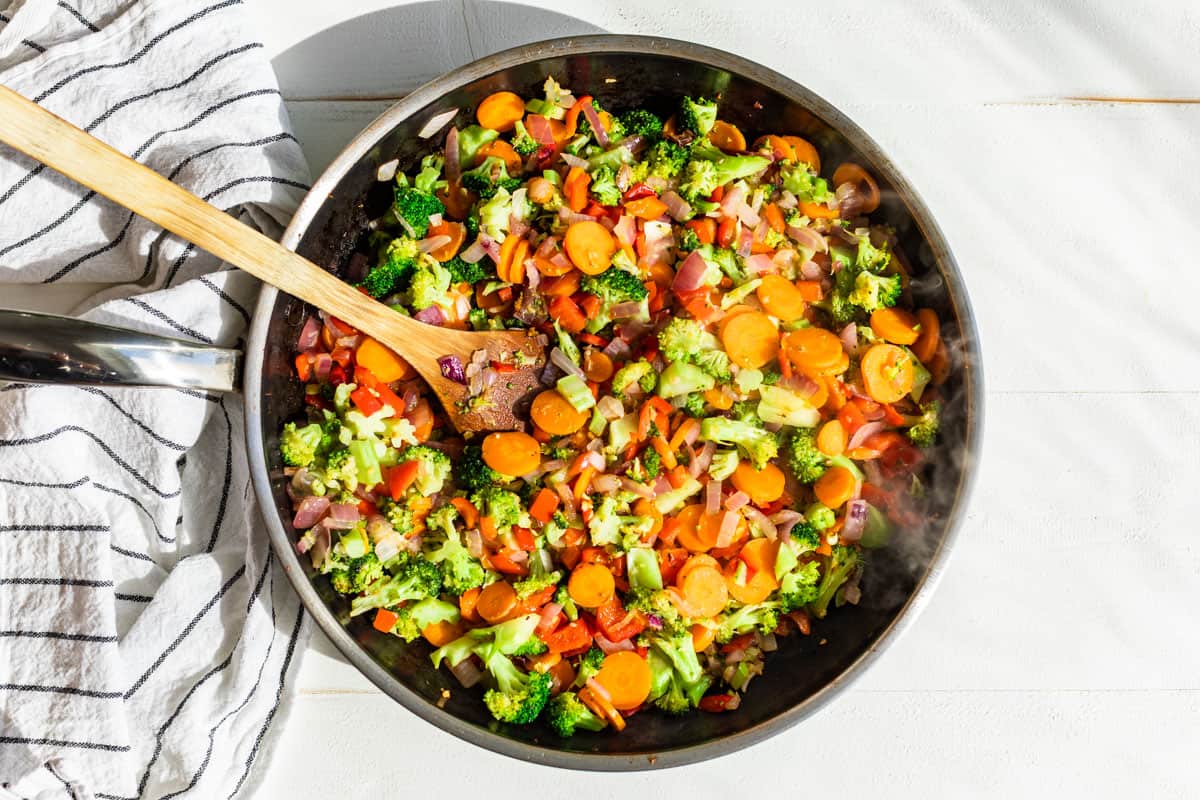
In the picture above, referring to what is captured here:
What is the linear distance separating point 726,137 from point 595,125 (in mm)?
364

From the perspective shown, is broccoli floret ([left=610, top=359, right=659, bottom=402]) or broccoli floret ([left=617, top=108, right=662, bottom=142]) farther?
broccoli floret ([left=617, top=108, right=662, bottom=142])

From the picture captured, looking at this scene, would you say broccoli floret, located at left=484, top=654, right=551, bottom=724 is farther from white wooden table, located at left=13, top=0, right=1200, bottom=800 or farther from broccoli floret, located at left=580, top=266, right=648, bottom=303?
broccoli floret, located at left=580, top=266, right=648, bottom=303

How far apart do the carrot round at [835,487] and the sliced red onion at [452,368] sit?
0.99 meters

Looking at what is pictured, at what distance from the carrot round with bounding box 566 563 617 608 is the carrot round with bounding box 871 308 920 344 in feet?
3.18

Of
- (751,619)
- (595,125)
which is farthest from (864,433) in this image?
(595,125)

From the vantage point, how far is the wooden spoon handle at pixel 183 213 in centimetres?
207

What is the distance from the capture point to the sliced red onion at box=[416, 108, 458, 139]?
2424 mm

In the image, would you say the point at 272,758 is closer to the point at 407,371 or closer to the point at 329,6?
the point at 407,371

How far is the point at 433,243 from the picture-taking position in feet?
8.04

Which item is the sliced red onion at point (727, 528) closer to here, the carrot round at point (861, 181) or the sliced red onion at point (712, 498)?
the sliced red onion at point (712, 498)

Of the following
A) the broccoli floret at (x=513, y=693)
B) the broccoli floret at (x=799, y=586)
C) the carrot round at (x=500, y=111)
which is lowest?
the broccoli floret at (x=513, y=693)

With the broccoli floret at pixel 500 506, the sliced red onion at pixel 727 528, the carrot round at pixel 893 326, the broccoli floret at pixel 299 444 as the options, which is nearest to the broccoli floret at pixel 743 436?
the sliced red onion at pixel 727 528

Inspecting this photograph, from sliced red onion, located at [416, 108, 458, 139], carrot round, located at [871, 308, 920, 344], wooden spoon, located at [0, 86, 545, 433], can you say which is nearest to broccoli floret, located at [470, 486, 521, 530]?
wooden spoon, located at [0, 86, 545, 433]

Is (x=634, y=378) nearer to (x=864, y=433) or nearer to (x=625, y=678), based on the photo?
(x=864, y=433)
